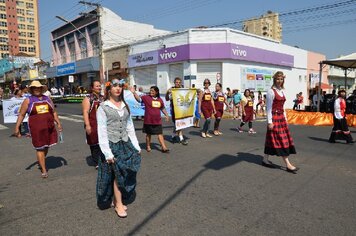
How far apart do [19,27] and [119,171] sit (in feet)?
452

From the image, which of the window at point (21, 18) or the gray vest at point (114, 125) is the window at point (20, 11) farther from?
the gray vest at point (114, 125)

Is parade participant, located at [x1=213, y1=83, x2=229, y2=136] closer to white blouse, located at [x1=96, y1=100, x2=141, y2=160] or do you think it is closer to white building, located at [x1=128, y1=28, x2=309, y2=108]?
white blouse, located at [x1=96, y1=100, x2=141, y2=160]

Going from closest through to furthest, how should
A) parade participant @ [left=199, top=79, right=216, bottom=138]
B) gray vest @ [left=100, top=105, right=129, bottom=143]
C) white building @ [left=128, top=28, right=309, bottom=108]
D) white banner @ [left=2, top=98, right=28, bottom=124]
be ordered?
gray vest @ [left=100, top=105, right=129, bottom=143] → parade participant @ [left=199, top=79, right=216, bottom=138] → white banner @ [left=2, top=98, right=28, bottom=124] → white building @ [left=128, top=28, right=309, bottom=108]

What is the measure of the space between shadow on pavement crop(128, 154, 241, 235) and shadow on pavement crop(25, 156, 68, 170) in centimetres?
301

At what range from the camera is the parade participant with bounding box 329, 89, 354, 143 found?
29.1ft

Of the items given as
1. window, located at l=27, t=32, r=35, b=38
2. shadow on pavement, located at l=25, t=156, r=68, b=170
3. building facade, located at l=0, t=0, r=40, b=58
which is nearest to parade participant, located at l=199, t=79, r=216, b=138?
shadow on pavement, located at l=25, t=156, r=68, b=170

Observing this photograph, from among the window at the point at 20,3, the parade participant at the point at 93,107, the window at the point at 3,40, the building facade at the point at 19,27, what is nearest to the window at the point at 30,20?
the building facade at the point at 19,27

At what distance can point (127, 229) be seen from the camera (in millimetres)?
3494

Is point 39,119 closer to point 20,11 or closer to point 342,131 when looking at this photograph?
point 342,131

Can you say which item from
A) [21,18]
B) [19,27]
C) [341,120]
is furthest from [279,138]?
[21,18]

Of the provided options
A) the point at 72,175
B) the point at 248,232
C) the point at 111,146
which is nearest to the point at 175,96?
the point at 72,175

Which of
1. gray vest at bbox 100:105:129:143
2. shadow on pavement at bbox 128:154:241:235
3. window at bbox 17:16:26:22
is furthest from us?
window at bbox 17:16:26:22

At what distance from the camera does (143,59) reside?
2555cm

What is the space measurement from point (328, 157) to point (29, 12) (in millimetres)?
140704
